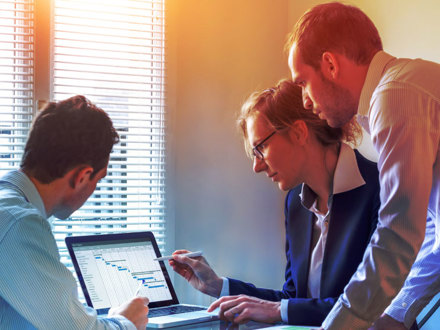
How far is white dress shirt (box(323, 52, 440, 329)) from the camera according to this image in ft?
4.21

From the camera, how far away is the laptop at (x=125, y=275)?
2006 mm

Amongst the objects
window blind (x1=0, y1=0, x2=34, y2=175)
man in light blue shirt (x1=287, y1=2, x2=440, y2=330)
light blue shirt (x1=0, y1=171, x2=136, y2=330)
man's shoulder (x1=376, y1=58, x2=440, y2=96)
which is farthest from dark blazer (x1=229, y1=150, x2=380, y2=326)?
window blind (x1=0, y1=0, x2=34, y2=175)

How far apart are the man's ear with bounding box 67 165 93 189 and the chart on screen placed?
60 centimetres

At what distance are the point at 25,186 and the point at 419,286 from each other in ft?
3.79

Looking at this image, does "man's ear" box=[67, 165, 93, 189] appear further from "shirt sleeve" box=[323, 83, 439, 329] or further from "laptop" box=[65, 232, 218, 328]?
"shirt sleeve" box=[323, 83, 439, 329]

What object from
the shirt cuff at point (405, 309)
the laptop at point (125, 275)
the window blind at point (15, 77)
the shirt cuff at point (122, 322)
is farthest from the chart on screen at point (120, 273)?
the window blind at point (15, 77)

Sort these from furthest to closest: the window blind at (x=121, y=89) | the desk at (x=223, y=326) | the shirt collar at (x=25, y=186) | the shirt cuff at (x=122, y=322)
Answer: the window blind at (x=121, y=89)
the desk at (x=223, y=326)
the shirt cuff at (x=122, y=322)
the shirt collar at (x=25, y=186)

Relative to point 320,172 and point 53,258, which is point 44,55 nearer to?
point 320,172

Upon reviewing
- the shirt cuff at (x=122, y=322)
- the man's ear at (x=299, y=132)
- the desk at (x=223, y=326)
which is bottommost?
the desk at (x=223, y=326)

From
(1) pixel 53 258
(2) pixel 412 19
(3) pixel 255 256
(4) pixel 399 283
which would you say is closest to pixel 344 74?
(4) pixel 399 283

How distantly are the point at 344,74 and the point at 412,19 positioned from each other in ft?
4.67

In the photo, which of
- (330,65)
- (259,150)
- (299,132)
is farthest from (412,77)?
(259,150)

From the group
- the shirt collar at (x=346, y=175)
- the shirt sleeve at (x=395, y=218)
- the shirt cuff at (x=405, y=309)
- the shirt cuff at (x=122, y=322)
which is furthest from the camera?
the shirt collar at (x=346, y=175)

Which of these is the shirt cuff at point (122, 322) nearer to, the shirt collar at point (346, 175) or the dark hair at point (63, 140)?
the dark hair at point (63, 140)
